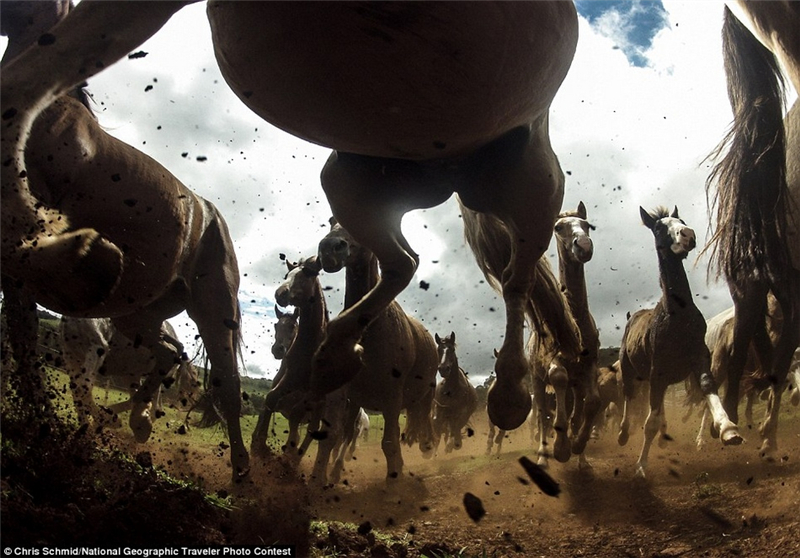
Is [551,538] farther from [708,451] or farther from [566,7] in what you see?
[708,451]

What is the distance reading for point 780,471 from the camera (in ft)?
17.0

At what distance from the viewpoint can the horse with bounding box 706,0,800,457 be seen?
5.07 m

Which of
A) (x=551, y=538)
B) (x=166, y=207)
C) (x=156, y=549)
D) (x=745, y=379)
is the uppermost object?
(x=166, y=207)

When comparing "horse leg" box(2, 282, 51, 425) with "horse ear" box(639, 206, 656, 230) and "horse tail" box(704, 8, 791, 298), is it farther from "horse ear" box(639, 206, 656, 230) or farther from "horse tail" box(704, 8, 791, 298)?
"horse ear" box(639, 206, 656, 230)

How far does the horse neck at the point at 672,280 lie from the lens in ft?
20.3

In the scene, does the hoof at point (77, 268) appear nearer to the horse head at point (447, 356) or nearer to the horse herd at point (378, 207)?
the horse herd at point (378, 207)

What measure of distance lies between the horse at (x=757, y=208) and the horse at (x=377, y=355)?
3025 mm

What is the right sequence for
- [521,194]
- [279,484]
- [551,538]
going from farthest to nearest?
[551,538]
[279,484]
[521,194]

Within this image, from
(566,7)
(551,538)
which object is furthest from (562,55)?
(551,538)

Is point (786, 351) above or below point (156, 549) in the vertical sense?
above

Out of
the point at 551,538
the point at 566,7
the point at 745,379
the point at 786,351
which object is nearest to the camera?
the point at 566,7

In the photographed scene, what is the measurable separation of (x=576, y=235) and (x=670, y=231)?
946 mm

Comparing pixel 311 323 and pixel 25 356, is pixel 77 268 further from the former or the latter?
pixel 311 323

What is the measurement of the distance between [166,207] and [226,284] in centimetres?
76
